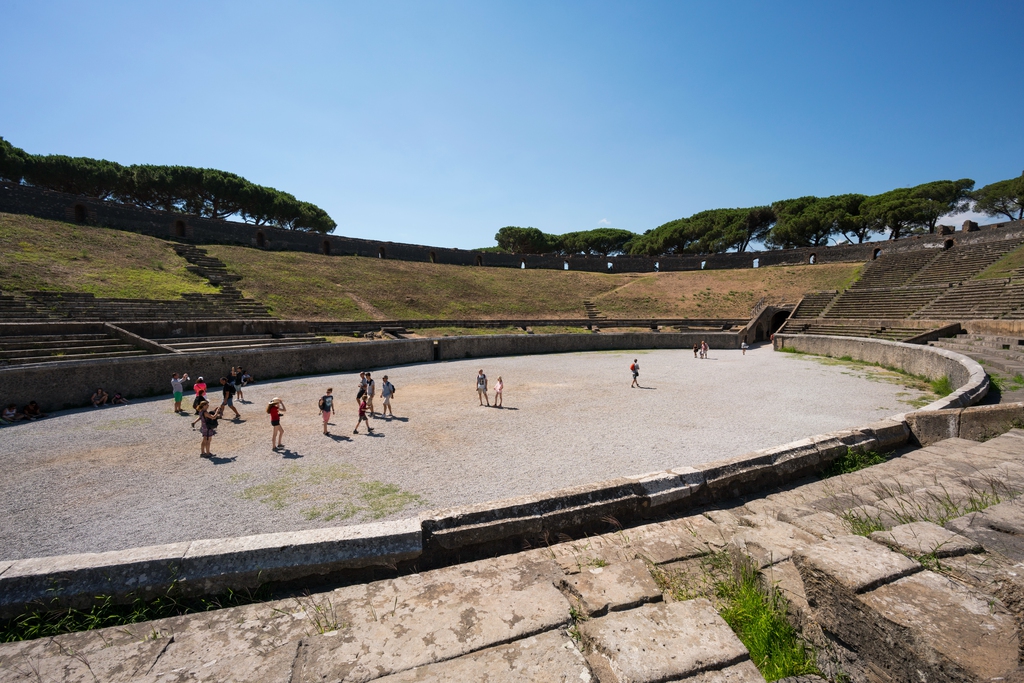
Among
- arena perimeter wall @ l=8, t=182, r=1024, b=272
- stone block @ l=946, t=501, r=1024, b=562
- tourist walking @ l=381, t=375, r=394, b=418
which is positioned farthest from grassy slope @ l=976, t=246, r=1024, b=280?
tourist walking @ l=381, t=375, r=394, b=418

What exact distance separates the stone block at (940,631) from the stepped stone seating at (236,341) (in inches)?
877

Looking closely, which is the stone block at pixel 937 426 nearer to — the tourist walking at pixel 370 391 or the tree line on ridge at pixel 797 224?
the tourist walking at pixel 370 391

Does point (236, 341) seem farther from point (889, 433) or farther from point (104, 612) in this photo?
point (889, 433)

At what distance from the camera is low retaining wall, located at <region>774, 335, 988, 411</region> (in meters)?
9.41

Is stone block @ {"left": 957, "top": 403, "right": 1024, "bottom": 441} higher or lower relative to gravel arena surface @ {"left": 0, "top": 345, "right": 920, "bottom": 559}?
higher

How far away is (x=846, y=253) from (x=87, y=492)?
6631cm

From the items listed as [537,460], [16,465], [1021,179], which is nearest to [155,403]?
[16,465]

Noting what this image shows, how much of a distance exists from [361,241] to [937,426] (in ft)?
167

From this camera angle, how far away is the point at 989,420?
6.91 metres

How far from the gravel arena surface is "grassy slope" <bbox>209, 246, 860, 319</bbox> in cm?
1744

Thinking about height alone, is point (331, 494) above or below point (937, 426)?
below

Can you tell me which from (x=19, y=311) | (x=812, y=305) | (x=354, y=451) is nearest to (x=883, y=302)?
(x=812, y=305)

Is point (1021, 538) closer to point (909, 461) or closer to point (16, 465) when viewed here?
point (909, 461)

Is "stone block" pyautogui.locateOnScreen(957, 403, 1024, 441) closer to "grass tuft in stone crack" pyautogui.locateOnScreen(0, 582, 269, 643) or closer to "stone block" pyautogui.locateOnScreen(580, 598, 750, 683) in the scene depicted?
"stone block" pyautogui.locateOnScreen(580, 598, 750, 683)
